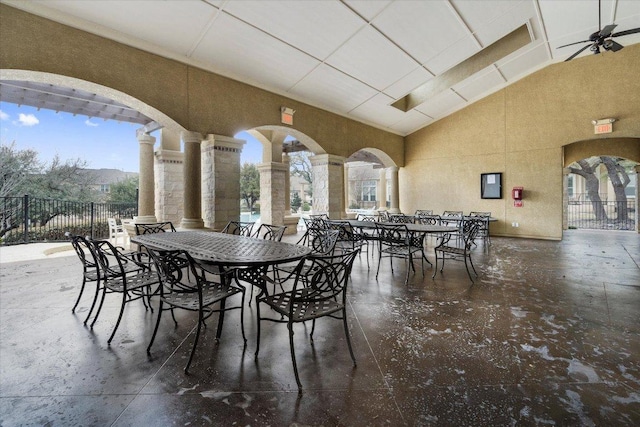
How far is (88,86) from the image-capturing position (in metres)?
3.68

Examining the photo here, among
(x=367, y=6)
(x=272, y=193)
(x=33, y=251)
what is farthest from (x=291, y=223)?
(x=367, y=6)

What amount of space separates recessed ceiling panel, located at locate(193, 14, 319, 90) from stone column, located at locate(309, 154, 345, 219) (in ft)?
6.86

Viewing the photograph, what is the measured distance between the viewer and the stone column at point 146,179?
616 centimetres

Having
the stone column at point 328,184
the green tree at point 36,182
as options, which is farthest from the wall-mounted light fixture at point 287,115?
the green tree at point 36,182

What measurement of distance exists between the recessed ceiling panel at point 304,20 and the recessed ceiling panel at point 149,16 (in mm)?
457

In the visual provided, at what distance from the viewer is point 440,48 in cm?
521

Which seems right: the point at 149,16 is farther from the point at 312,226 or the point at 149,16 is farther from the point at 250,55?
the point at 312,226

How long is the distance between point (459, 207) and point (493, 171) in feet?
4.55

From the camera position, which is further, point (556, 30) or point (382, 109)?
point (382, 109)

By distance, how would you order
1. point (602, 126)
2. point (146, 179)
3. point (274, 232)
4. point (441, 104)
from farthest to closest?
point (441, 104) < point (602, 126) < point (146, 179) < point (274, 232)

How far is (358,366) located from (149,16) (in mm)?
4516

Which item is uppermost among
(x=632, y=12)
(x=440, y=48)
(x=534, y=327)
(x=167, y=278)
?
(x=632, y=12)

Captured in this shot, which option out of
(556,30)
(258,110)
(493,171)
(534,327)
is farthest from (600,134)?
(258,110)

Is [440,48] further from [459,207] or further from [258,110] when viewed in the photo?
[459,207]
